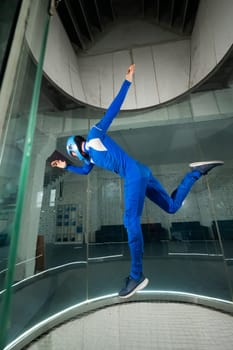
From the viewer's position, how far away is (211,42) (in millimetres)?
2145

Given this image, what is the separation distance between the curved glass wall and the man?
1.81 ft

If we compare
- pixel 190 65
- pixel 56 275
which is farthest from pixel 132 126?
pixel 56 275

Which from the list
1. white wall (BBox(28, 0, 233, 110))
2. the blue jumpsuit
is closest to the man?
the blue jumpsuit

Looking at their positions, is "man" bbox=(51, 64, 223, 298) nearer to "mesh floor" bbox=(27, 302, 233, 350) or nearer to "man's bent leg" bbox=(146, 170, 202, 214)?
"man's bent leg" bbox=(146, 170, 202, 214)

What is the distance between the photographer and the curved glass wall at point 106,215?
119 cm

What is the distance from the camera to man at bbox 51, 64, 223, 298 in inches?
51.8

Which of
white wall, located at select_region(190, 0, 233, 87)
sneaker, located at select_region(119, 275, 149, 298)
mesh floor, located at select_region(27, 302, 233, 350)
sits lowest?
mesh floor, located at select_region(27, 302, 233, 350)

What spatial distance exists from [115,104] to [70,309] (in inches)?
92.9

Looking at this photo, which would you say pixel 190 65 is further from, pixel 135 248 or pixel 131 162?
pixel 135 248

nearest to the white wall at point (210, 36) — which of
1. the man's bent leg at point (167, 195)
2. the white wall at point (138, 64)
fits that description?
the white wall at point (138, 64)

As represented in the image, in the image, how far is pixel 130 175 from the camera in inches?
54.9

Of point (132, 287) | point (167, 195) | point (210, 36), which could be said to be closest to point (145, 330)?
point (132, 287)

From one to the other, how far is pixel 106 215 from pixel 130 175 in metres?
3.49

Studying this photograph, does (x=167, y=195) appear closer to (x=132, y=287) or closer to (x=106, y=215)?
(x=132, y=287)
